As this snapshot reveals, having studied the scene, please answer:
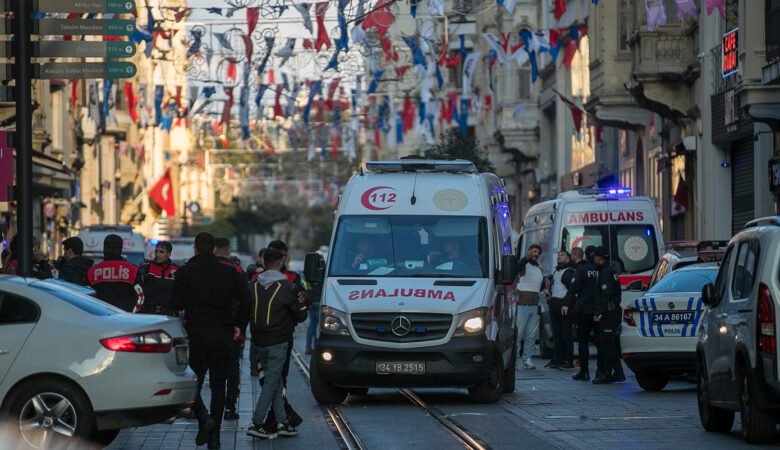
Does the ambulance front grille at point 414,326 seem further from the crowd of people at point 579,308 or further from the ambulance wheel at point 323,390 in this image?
the crowd of people at point 579,308

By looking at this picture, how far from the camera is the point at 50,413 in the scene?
11.0 meters

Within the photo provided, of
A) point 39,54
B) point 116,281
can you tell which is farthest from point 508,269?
point 39,54

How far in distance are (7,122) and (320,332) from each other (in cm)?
1700

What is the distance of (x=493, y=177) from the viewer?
19.3m

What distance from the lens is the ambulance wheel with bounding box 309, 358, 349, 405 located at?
16859 millimetres

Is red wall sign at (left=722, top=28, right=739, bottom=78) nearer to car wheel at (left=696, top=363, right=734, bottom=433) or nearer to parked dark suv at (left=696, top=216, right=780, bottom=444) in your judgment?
parked dark suv at (left=696, top=216, right=780, bottom=444)

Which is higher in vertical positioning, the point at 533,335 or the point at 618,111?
the point at 618,111

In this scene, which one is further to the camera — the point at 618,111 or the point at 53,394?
the point at 618,111

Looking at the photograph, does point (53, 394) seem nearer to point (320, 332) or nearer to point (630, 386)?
point (320, 332)

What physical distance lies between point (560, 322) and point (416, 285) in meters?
6.53

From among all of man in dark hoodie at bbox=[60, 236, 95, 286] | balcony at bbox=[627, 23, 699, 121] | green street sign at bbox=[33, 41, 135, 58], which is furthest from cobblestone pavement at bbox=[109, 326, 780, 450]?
balcony at bbox=[627, 23, 699, 121]

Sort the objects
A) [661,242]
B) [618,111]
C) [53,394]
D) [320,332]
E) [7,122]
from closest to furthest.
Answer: [53,394] → [320,332] → [661,242] → [7,122] → [618,111]

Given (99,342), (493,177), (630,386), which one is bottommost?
(630,386)

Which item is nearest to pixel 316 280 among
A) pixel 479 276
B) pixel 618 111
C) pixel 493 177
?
pixel 479 276
